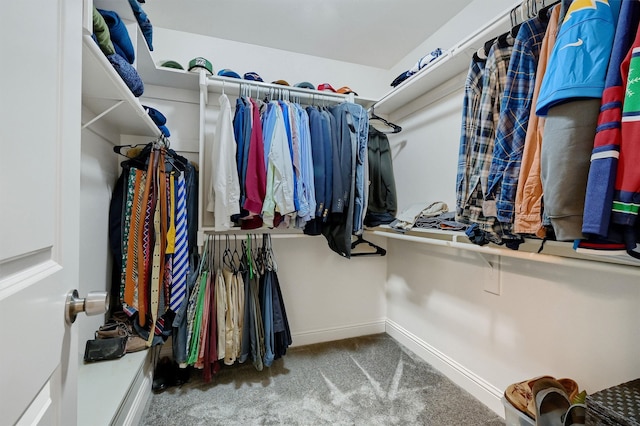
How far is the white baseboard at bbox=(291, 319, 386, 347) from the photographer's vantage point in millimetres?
2148

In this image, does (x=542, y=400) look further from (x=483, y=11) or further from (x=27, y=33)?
(x=483, y=11)

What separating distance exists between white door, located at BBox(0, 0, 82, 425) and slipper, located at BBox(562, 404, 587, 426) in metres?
1.37

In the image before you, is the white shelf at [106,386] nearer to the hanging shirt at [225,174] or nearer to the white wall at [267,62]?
the hanging shirt at [225,174]

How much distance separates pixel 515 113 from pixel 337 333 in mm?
1959

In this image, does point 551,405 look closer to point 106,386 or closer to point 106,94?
point 106,386

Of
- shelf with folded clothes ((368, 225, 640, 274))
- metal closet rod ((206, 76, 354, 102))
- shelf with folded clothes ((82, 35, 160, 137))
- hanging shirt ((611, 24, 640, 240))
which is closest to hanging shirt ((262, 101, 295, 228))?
metal closet rod ((206, 76, 354, 102))

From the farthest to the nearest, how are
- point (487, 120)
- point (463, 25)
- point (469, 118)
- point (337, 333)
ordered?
1. point (337, 333)
2. point (463, 25)
3. point (469, 118)
4. point (487, 120)

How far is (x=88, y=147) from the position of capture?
1.33 metres

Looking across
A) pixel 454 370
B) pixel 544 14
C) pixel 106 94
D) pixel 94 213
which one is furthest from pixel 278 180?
pixel 454 370

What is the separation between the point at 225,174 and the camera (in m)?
1.51

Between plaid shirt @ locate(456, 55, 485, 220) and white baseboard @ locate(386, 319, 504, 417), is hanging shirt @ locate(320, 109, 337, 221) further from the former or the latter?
white baseboard @ locate(386, 319, 504, 417)

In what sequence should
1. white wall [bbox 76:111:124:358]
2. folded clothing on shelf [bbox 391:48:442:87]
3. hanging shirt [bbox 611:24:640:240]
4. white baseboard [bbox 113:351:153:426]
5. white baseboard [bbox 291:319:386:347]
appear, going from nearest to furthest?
1. hanging shirt [bbox 611:24:640:240]
2. white baseboard [bbox 113:351:153:426]
3. white wall [bbox 76:111:124:358]
4. folded clothing on shelf [bbox 391:48:442:87]
5. white baseboard [bbox 291:319:386:347]

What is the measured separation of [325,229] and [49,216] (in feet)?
4.88

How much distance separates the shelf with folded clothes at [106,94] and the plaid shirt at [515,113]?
131 centimetres
